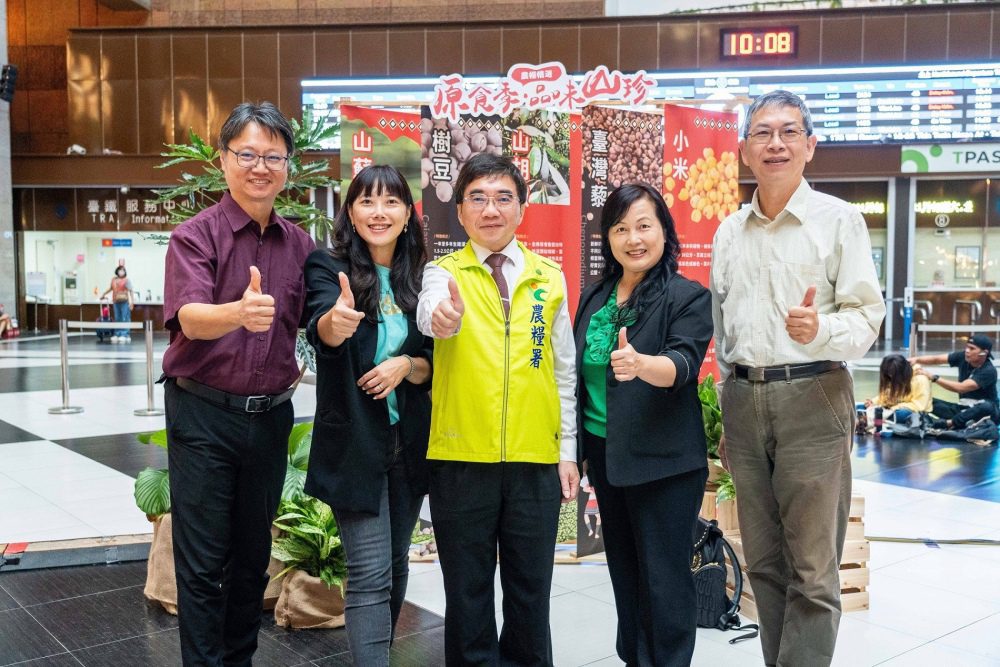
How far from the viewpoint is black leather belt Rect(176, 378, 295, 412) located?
2.42m

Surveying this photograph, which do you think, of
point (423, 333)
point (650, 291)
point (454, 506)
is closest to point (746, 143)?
point (650, 291)

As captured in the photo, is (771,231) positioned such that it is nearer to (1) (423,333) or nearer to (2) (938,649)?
(1) (423,333)

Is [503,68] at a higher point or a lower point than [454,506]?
higher

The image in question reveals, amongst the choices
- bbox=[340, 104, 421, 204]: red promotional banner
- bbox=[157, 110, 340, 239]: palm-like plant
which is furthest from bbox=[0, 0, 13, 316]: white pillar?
bbox=[340, 104, 421, 204]: red promotional banner

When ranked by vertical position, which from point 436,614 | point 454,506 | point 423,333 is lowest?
point 436,614

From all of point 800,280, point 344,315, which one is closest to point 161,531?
point 344,315

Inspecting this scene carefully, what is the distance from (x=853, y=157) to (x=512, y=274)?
1363cm

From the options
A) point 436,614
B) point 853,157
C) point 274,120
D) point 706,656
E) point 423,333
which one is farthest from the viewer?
point 853,157

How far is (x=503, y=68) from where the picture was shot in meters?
15.1

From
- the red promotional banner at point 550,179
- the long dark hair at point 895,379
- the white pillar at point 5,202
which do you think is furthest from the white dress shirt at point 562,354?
the white pillar at point 5,202

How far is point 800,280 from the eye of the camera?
8.13 feet

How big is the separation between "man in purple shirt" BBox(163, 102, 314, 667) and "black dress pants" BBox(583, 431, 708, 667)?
970mm

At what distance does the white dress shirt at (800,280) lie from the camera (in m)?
2.40

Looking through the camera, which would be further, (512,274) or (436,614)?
(436,614)
